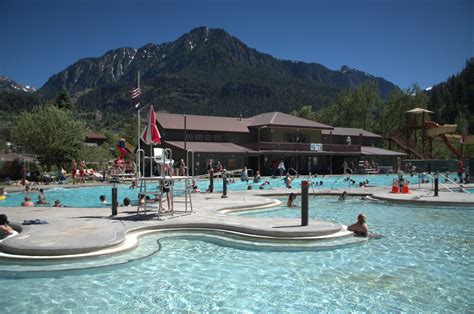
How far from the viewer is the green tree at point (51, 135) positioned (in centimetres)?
3847

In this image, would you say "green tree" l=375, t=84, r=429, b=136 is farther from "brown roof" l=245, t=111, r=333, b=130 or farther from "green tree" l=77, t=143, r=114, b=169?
"green tree" l=77, t=143, r=114, b=169

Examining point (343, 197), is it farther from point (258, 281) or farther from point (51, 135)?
point (51, 135)

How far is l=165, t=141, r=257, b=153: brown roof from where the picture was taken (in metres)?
43.7

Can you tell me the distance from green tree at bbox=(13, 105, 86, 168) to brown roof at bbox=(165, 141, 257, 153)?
9.34m

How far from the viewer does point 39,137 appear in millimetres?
38344

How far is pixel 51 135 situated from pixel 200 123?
17520 millimetres

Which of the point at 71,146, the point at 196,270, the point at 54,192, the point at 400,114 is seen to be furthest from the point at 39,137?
the point at 400,114

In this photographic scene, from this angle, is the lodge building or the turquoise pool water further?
the lodge building

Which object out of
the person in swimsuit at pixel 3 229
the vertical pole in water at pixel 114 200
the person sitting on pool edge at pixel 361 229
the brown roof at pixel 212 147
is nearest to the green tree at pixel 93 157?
the brown roof at pixel 212 147

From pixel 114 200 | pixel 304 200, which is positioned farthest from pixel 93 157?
pixel 304 200

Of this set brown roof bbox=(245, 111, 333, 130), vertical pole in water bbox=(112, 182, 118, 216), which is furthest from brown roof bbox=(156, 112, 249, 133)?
vertical pole in water bbox=(112, 182, 118, 216)

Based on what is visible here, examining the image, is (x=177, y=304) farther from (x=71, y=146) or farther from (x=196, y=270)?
(x=71, y=146)

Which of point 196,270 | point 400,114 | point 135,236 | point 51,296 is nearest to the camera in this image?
point 51,296

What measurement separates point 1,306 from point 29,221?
5.85 m
